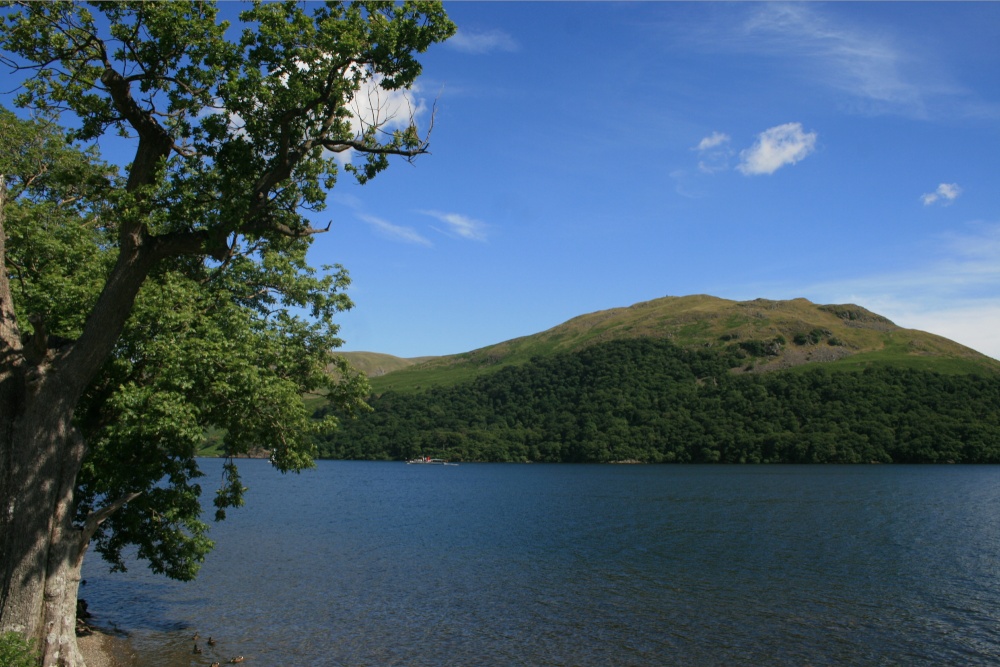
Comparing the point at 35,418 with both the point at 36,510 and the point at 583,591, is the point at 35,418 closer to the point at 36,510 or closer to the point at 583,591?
the point at 36,510

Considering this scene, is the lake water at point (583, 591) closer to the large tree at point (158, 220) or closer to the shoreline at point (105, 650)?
the shoreline at point (105, 650)

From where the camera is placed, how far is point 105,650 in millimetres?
23438

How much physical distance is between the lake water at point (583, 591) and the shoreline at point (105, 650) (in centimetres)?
55

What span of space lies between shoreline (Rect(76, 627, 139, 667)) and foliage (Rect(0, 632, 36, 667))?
36.1 feet

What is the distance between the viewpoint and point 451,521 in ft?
214

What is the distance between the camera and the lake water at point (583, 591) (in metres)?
25.1

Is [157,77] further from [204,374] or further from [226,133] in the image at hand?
[204,374]

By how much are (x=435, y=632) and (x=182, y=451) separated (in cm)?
1273

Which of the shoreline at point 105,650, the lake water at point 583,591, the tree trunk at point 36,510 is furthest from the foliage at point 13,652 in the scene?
the lake water at point 583,591

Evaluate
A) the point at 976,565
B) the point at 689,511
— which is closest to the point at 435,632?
the point at 976,565

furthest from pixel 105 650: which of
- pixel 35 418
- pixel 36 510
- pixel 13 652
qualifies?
pixel 13 652

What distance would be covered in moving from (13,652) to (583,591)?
89.6 feet

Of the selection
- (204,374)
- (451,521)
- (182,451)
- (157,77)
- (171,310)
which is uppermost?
(157,77)

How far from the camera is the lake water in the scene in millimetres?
25078
